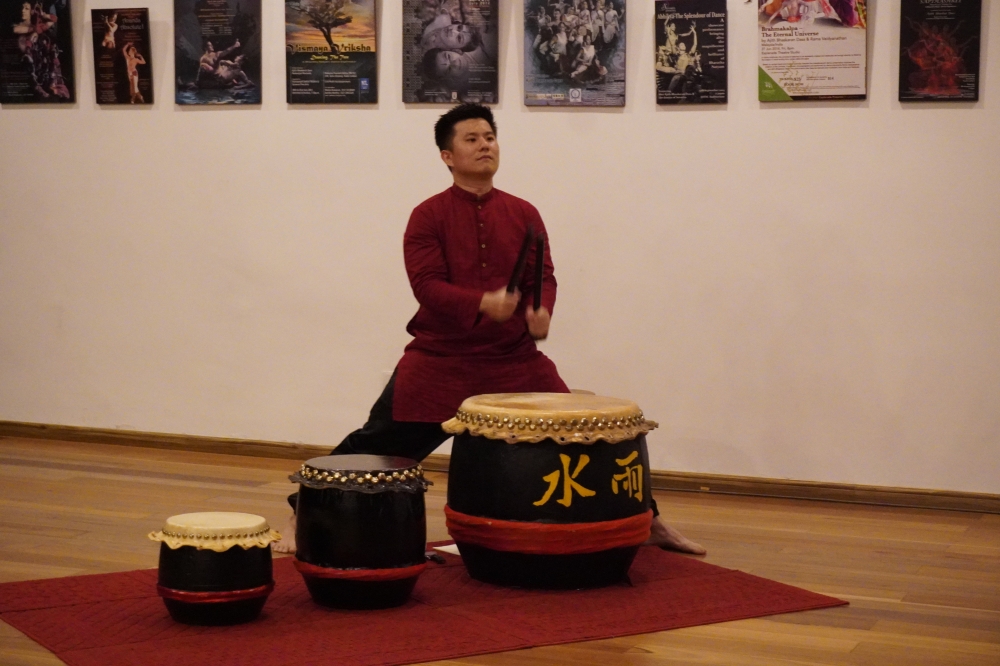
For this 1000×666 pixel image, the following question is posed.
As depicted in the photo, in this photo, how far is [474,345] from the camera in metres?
3.47

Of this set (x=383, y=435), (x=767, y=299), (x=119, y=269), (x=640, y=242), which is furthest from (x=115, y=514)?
(x=767, y=299)

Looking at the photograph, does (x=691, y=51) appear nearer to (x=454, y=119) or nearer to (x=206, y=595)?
(x=454, y=119)

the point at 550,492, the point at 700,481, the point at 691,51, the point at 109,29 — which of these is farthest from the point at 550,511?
the point at 109,29

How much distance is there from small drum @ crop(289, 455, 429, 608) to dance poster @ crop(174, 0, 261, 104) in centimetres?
254

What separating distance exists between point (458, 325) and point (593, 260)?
4.30 ft

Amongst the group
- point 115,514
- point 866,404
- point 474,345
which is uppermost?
point 474,345

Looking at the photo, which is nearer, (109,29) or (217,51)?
(217,51)

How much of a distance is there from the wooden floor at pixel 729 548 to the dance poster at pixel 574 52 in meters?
1.47

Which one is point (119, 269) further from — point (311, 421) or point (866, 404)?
point (866, 404)

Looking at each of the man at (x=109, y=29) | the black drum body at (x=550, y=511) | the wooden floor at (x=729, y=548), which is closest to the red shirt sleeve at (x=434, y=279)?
the black drum body at (x=550, y=511)

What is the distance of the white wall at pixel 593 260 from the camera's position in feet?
13.9

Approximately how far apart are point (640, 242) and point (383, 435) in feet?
4.85

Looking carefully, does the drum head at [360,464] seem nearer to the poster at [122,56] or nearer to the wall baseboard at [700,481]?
the wall baseboard at [700,481]

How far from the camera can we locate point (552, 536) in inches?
119
